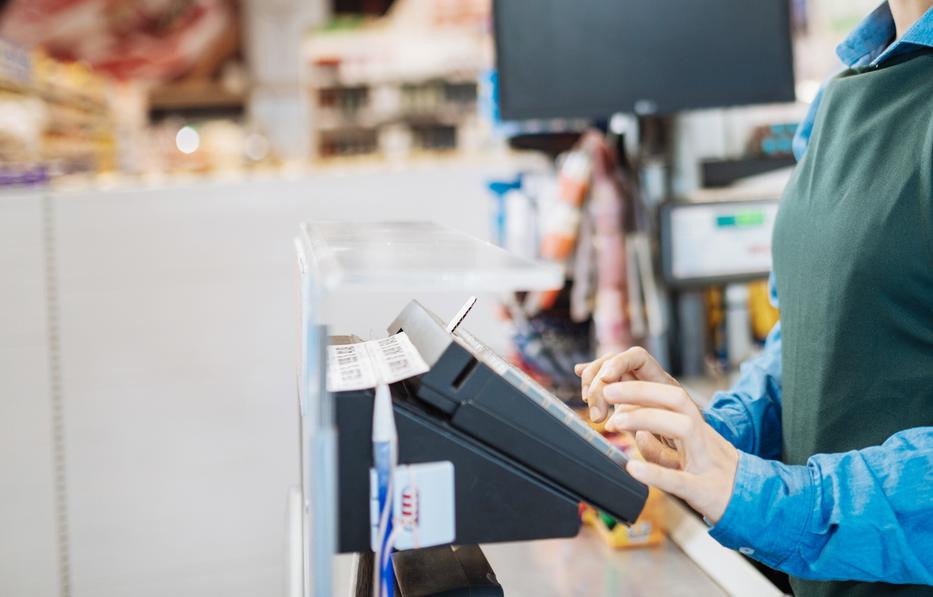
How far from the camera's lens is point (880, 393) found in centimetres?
104

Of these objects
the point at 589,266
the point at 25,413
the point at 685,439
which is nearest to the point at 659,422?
the point at 685,439

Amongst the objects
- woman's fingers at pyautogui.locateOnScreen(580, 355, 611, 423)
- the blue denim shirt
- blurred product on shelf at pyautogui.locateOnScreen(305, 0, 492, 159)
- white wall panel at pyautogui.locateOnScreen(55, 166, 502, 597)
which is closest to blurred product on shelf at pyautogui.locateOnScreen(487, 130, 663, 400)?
white wall panel at pyautogui.locateOnScreen(55, 166, 502, 597)

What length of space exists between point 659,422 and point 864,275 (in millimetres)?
372

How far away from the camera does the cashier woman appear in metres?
0.85

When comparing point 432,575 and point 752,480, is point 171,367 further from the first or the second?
point 752,480

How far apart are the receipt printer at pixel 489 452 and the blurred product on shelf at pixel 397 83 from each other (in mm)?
7364

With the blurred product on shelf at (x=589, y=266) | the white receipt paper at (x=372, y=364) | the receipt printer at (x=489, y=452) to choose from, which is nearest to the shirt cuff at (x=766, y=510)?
the receipt printer at (x=489, y=452)

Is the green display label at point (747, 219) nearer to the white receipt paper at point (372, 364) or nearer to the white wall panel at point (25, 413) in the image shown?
the white receipt paper at point (372, 364)

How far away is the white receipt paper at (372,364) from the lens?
0.73m

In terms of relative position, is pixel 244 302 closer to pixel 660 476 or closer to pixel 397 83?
pixel 660 476

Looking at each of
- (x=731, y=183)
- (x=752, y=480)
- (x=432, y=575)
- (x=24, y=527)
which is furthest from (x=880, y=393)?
(x=24, y=527)

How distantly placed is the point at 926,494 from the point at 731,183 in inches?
74.5

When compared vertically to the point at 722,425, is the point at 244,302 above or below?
above

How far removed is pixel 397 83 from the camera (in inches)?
342
